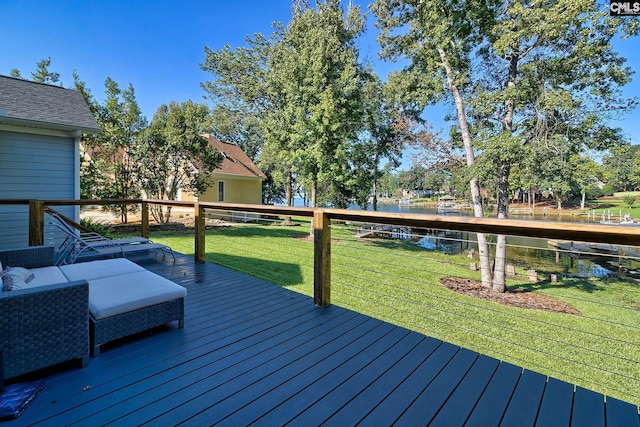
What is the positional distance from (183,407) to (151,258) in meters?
4.22

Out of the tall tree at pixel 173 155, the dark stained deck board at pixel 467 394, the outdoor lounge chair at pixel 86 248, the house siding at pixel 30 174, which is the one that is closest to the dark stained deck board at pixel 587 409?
the dark stained deck board at pixel 467 394

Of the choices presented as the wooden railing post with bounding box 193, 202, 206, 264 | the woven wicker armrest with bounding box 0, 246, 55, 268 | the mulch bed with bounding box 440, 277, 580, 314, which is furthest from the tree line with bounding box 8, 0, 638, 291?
the woven wicker armrest with bounding box 0, 246, 55, 268

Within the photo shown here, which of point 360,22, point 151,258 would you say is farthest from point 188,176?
A: point 360,22

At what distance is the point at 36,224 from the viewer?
4.46 meters

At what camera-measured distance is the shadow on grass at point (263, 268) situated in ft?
20.8

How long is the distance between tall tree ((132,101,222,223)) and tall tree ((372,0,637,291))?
8.31 meters

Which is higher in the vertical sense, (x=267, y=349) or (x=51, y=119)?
(x=51, y=119)

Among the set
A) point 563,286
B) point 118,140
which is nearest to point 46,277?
point 118,140

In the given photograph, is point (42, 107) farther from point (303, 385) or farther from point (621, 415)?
point (621, 415)

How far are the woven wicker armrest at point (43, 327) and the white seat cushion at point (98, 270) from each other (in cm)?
94

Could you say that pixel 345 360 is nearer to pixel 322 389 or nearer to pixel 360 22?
pixel 322 389

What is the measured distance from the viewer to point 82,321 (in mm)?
1969

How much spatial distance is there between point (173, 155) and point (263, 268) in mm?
8277

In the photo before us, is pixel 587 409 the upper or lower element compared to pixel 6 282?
lower
